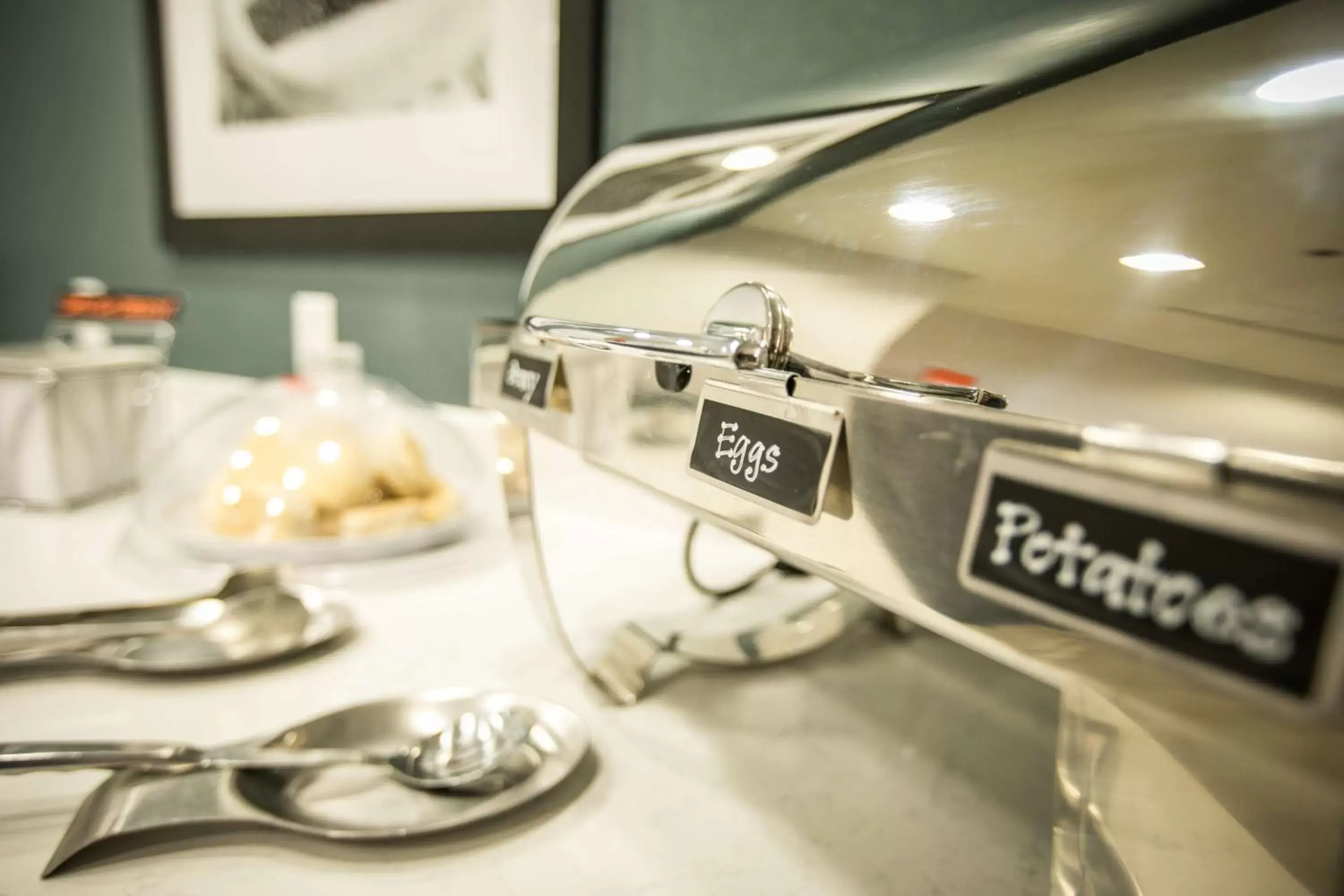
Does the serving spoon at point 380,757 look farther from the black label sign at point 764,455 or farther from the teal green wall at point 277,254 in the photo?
the teal green wall at point 277,254

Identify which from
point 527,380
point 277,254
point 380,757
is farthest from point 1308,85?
point 277,254

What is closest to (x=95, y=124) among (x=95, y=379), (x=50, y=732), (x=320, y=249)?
(x=320, y=249)

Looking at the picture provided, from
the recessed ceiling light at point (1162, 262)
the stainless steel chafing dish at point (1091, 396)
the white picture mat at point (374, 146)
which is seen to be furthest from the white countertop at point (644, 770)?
the white picture mat at point (374, 146)

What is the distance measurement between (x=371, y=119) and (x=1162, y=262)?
1072mm

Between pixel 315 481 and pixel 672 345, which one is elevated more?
pixel 672 345

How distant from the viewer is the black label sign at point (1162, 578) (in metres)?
0.14

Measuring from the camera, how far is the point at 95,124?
1495 millimetres

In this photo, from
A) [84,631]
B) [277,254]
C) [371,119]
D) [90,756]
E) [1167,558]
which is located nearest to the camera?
[1167,558]

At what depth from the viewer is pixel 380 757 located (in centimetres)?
42

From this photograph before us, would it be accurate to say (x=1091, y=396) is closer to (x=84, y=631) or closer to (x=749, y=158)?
(x=749, y=158)

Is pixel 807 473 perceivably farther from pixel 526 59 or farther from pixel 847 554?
pixel 526 59

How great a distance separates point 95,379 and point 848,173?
0.98 metres

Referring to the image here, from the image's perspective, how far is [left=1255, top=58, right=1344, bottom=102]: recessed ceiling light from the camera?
0.70 feet

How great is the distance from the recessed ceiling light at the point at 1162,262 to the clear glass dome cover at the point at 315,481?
0.67 meters
